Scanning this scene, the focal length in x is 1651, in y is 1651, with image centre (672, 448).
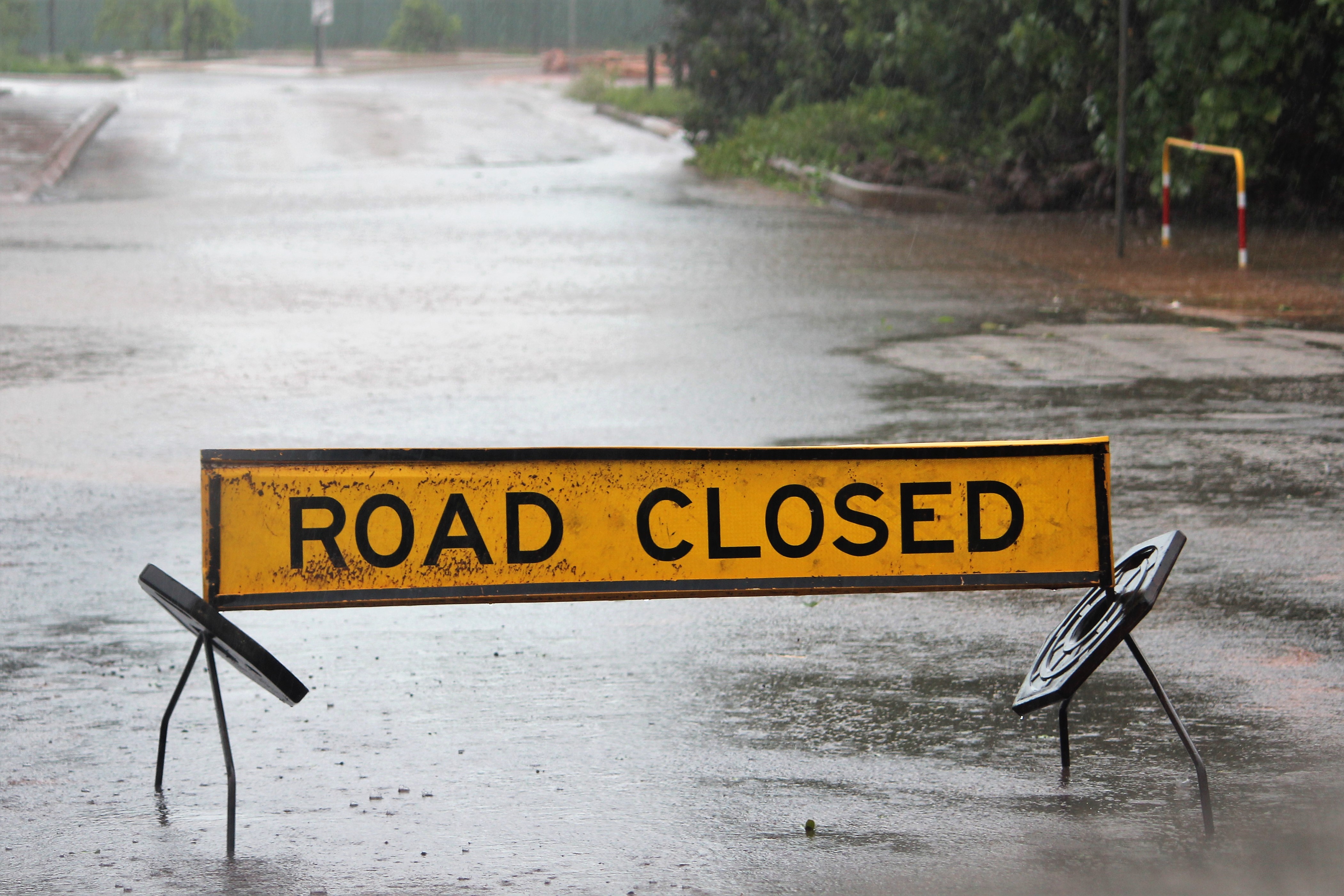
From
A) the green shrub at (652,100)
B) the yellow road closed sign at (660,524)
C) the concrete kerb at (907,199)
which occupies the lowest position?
the yellow road closed sign at (660,524)

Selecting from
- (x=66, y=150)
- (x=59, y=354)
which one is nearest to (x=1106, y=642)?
(x=59, y=354)

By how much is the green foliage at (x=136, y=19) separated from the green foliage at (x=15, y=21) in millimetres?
2856

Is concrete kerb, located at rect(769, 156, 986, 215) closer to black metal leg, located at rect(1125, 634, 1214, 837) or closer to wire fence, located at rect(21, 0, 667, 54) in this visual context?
black metal leg, located at rect(1125, 634, 1214, 837)

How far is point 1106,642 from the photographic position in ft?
13.0

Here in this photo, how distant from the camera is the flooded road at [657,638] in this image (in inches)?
150

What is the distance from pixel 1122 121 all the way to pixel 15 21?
176 ft

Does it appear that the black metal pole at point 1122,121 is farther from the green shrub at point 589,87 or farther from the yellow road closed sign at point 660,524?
the green shrub at point 589,87

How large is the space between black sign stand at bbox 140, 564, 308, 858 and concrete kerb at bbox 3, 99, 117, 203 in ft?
59.9

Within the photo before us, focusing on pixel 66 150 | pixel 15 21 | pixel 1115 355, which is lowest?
pixel 1115 355

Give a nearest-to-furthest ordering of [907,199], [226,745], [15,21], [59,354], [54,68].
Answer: [226,745] → [59,354] → [907,199] → [54,68] → [15,21]

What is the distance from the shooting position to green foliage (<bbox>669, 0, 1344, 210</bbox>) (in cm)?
1652

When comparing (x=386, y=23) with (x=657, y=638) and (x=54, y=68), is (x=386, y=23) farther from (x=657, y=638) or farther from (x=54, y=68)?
(x=657, y=638)

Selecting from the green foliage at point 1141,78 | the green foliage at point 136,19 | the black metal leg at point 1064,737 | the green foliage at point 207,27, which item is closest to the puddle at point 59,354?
the black metal leg at point 1064,737

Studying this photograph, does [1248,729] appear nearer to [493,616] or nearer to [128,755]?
[493,616]
